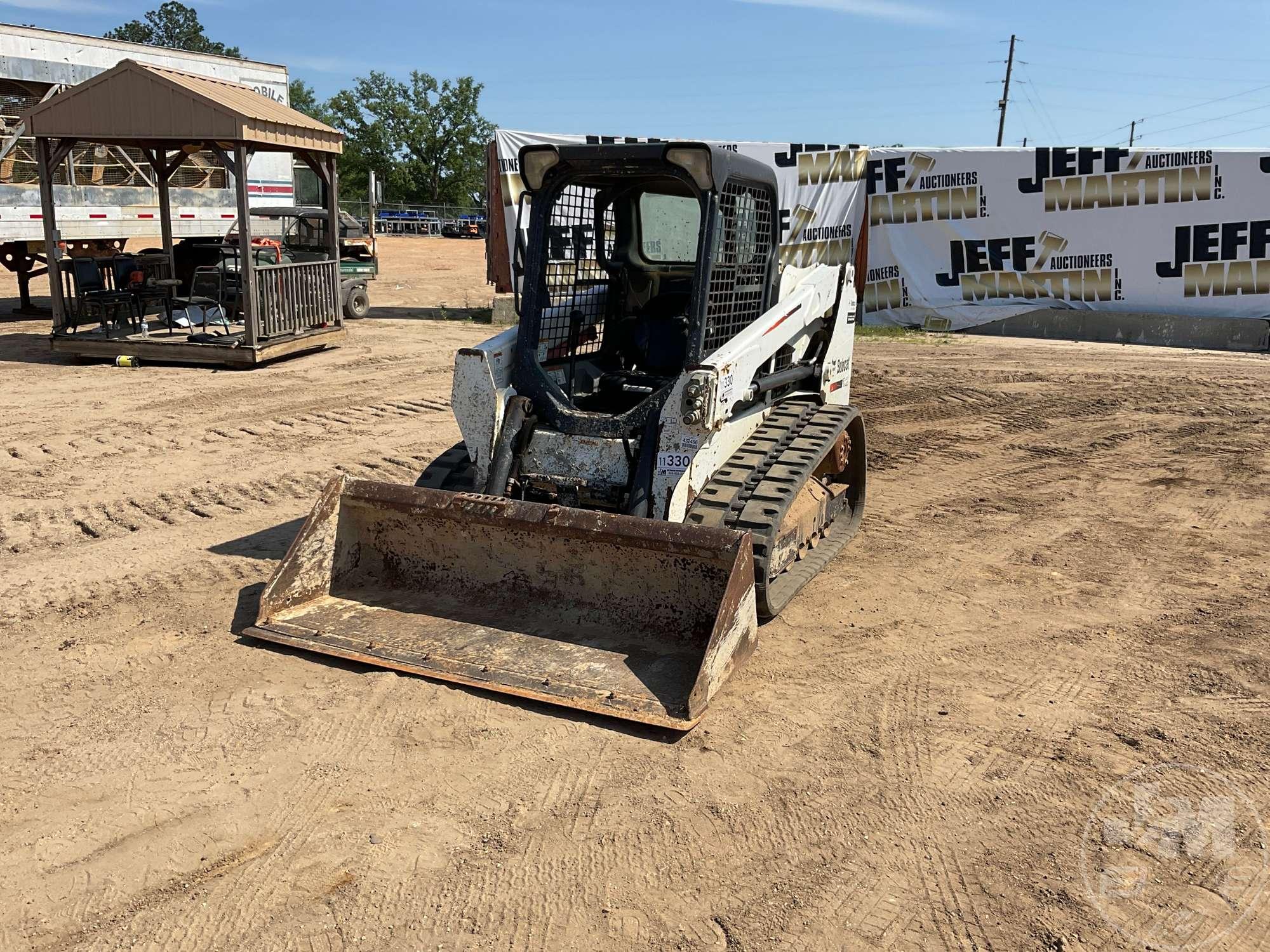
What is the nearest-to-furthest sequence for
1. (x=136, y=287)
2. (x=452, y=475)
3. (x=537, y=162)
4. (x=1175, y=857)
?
(x=1175, y=857)
(x=537, y=162)
(x=452, y=475)
(x=136, y=287)

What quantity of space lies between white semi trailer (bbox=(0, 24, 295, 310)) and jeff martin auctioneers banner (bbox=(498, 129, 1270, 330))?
5035 mm

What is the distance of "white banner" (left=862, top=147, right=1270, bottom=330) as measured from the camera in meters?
14.7

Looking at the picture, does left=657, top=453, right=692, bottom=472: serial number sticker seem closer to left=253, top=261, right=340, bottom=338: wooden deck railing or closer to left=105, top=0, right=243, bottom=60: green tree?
left=253, top=261, right=340, bottom=338: wooden deck railing

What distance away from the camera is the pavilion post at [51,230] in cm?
1235

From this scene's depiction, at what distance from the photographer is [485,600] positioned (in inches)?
197

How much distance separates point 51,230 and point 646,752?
38.7ft

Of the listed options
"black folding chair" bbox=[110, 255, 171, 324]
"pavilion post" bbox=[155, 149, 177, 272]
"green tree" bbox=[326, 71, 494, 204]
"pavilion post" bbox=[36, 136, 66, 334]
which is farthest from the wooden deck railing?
"green tree" bbox=[326, 71, 494, 204]

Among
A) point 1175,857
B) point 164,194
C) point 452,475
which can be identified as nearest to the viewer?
point 1175,857

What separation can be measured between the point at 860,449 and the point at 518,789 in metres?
4.02

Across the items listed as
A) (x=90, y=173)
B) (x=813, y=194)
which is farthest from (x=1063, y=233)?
(x=90, y=173)

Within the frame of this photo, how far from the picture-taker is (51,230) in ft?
41.1

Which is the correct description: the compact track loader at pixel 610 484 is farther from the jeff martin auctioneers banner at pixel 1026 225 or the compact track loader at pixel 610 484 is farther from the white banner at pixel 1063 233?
the white banner at pixel 1063 233

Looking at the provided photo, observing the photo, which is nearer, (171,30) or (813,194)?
(813,194)

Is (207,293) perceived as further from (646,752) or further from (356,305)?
(646,752)
